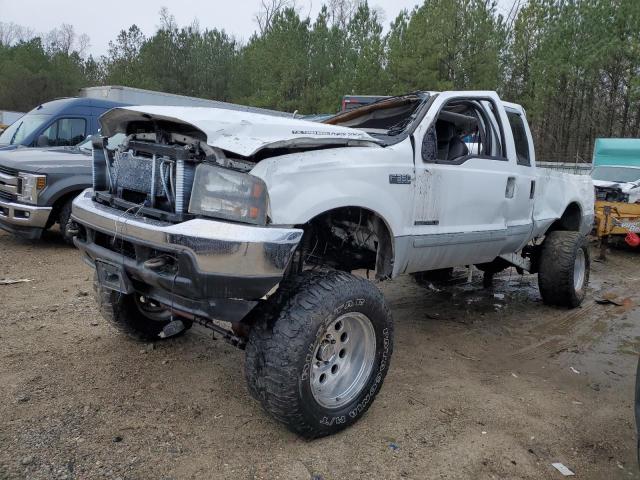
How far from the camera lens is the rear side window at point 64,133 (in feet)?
29.1

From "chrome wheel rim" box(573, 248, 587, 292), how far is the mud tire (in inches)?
1.9

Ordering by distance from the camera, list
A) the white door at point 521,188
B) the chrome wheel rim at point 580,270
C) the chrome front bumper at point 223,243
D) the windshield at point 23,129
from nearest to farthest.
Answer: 1. the chrome front bumper at point 223,243
2. the white door at point 521,188
3. the chrome wheel rim at point 580,270
4. the windshield at point 23,129

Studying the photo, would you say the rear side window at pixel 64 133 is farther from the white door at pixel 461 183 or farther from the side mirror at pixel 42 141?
the white door at pixel 461 183

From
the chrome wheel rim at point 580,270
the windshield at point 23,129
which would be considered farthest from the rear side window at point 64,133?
the chrome wheel rim at point 580,270

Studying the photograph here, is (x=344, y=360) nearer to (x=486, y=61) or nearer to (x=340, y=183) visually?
(x=340, y=183)

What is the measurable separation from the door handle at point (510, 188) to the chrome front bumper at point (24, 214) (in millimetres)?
5890

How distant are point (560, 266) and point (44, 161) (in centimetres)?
674

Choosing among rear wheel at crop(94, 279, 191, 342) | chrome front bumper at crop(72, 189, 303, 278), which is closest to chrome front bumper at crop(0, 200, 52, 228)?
rear wheel at crop(94, 279, 191, 342)

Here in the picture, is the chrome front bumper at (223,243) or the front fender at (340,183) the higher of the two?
the front fender at (340,183)

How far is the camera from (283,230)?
2715mm

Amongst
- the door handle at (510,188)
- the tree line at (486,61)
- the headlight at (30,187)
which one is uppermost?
the tree line at (486,61)

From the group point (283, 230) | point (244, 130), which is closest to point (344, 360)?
point (283, 230)

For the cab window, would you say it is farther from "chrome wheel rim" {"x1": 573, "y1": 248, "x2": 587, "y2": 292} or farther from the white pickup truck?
"chrome wheel rim" {"x1": 573, "y1": 248, "x2": 587, "y2": 292}

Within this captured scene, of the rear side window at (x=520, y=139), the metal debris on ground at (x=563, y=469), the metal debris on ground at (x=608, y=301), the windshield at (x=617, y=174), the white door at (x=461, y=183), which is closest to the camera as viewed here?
the metal debris on ground at (x=563, y=469)
